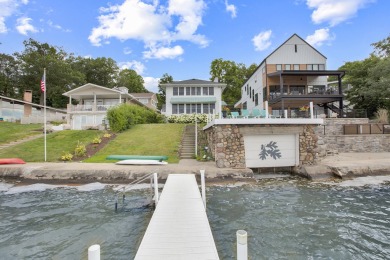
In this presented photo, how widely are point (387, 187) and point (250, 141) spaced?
23.0 ft

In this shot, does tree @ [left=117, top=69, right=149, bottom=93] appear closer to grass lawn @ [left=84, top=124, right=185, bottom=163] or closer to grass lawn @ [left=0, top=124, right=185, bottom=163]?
grass lawn @ [left=84, top=124, right=185, bottom=163]

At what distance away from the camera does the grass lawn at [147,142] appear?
60.2ft

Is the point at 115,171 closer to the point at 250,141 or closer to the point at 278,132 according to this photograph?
the point at 250,141

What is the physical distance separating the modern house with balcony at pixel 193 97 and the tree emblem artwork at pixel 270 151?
1751cm

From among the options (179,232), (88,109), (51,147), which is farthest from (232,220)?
(88,109)

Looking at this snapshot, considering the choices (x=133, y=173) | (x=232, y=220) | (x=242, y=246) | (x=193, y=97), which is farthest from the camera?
(x=193, y=97)

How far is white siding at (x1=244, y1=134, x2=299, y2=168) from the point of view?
1450 cm

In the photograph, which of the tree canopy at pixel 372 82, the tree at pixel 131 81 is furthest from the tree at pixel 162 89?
the tree canopy at pixel 372 82

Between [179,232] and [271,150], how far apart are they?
11.0m

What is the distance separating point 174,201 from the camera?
7.15 meters

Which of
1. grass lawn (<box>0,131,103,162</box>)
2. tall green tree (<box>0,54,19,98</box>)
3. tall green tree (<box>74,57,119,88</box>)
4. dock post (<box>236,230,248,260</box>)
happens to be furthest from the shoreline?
tall green tree (<box>74,57,119,88</box>)

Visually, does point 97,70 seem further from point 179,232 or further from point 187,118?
point 179,232

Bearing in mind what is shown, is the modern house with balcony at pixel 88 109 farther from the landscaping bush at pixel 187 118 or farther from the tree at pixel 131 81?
the tree at pixel 131 81

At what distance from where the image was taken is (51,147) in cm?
1934
